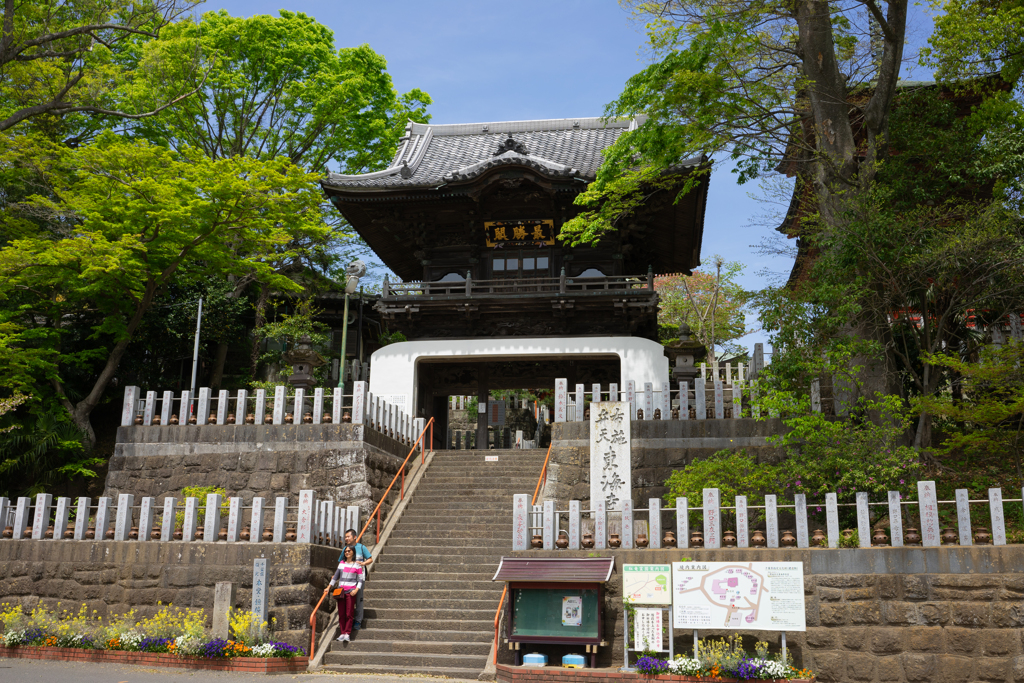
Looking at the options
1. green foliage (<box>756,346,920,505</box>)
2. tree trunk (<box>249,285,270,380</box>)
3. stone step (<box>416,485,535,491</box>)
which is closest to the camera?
green foliage (<box>756,346,920,505</box>)

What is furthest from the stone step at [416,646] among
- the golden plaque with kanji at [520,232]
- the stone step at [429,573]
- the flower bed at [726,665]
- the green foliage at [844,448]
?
the golden plaque with kanji at [520,232]

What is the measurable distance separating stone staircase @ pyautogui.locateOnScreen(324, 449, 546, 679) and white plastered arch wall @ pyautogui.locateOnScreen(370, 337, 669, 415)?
424 centimetres

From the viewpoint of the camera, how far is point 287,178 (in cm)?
1917

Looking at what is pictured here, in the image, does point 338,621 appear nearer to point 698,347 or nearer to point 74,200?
point 698,347

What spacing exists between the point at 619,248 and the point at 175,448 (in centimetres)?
1294

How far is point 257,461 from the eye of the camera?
1554 centimetres

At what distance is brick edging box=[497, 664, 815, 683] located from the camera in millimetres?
8820

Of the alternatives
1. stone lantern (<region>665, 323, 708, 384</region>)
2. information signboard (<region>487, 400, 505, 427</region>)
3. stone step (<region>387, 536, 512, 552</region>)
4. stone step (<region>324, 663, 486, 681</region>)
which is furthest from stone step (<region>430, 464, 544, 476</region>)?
stone step (<region>324, 663, 486, 681</region>)

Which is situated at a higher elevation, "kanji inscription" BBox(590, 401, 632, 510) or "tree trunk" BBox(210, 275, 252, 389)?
"tree trunk" BBox(210, 275, 252, 389)

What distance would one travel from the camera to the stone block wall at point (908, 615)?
884cm

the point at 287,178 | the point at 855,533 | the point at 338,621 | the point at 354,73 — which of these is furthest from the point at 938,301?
the point at 354,73

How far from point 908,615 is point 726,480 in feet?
11.8

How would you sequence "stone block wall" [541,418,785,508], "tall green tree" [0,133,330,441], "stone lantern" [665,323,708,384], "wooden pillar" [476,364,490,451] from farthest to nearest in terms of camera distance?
"wooden pillar" [476,364,490,451] < "tall green tree" [0,133,330,441] < "stone lantern" [665,323,708,384] < "stone block wall" [541,418,785,508]

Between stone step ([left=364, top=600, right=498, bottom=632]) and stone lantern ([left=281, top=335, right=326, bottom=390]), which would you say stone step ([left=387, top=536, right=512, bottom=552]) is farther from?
stone lantern ([left=281, top=335, right=326, bottom=390])
